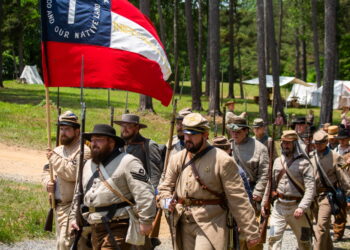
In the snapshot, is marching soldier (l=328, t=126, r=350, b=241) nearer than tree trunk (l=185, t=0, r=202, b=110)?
Yes

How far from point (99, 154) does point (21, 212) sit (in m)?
4.93

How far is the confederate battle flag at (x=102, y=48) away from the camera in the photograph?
7.84 meters

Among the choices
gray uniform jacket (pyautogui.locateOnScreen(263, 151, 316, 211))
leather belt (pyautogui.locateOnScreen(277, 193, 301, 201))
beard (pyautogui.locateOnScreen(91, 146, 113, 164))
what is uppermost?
beard (pyautogui.locateOnScreen(91, 146, 113, 164))

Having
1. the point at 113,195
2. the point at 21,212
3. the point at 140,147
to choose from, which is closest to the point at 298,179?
the point at 140,147

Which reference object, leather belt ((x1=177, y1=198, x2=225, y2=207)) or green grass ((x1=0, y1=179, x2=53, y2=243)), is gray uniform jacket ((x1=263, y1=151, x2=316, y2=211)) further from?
green grass ((x1=0, y1=179, x2=53, y2=243))

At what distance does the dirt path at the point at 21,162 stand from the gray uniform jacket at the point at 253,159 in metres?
7.16

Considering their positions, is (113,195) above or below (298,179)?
above

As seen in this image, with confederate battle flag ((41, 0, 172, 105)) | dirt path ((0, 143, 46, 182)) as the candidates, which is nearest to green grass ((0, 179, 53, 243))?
dirt path ((0, 143, 46, 182))

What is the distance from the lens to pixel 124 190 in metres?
6.50

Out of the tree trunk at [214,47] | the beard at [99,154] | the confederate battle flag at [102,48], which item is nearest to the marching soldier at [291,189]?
the confederate battle flag at [102,48]

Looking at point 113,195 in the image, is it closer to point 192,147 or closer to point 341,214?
point 192,147

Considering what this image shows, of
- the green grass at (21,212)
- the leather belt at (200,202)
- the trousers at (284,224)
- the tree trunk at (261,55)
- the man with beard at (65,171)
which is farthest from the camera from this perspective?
the tree trunk at (261,55)

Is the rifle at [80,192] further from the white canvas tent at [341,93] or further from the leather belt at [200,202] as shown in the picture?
the white canvas tent at [341,93]

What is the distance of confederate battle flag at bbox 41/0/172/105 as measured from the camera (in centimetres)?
784
